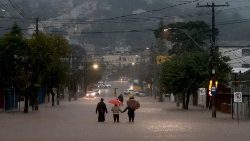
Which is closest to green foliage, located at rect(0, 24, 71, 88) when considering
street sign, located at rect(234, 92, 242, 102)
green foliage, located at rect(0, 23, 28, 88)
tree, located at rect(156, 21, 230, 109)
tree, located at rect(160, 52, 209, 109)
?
green foliage, located at rect(0, 23, 28, 88)

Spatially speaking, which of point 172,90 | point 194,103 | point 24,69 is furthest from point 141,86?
point 24,69

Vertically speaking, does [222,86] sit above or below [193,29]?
below

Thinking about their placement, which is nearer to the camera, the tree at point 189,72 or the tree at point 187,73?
the tree at point 189,72

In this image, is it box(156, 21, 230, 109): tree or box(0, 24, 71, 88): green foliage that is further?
box(156, 21, 230, 109): tree

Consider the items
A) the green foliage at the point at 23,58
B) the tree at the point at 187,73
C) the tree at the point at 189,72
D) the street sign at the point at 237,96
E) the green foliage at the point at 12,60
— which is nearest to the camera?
the street sign at the point at 237,96

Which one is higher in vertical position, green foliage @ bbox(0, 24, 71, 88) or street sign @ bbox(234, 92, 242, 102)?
green foliage @ bbox(0, 24, 71, 88)

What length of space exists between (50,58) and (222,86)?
17.9 meters

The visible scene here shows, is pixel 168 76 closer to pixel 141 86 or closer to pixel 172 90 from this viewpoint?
pixel 172 90

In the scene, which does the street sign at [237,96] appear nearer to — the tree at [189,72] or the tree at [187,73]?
the tree at [189,72]

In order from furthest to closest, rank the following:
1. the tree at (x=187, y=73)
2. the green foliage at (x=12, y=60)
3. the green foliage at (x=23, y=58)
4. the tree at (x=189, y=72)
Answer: the tree at (x=187, y=73), the tree at (x=189, y=72), the green foliage at (x=23, y=58), the green foliage at (x=12, y=60)

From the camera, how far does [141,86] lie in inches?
7328

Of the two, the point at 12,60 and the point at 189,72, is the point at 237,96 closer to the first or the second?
the point at 12,60

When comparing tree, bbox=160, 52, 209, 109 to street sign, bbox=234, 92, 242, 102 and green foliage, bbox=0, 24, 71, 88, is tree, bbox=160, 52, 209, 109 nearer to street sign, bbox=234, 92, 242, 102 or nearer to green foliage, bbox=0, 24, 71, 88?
green foliage, bbox=0, 24, 71, 88

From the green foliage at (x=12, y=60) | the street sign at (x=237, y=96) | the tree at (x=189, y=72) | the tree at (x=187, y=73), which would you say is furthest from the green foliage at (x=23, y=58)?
the street sign at (x=237, y=96)
